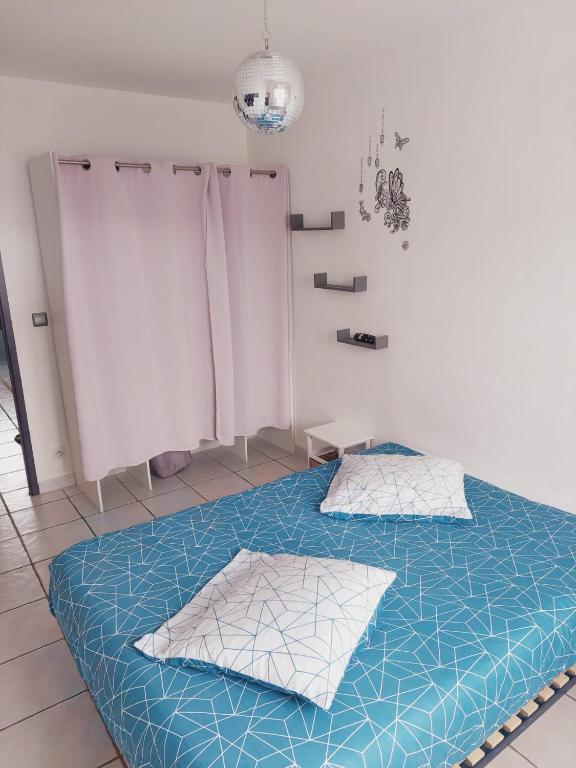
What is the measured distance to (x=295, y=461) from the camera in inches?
157

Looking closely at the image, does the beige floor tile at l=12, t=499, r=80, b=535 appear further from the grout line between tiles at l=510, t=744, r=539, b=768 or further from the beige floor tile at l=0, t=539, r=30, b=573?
the grout line between tiles at l=510, t=744, r=539, b=768

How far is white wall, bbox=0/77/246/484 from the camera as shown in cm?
324

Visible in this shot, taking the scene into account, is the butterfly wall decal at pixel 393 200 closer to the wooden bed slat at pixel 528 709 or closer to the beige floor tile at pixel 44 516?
the wooden bed slat at pixel 528 709

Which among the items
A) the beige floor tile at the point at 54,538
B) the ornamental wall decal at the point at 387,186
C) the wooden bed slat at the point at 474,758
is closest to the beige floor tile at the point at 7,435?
the beige floor tile at the point at 54,538

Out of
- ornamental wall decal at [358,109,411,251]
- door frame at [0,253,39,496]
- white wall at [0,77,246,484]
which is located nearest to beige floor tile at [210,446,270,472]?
white wall at [0,77,246,484]

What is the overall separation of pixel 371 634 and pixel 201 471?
2.37 m

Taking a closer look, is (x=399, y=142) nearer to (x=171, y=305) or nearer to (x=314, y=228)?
(x=314, y=228)

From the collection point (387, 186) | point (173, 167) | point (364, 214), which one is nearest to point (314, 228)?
point (364, 214)

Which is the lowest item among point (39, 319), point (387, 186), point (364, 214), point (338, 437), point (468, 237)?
point (338, 437)

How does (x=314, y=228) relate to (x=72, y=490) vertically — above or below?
above

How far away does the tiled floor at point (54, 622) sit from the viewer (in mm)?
1851

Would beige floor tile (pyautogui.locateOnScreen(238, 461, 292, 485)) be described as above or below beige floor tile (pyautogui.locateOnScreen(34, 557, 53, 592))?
above

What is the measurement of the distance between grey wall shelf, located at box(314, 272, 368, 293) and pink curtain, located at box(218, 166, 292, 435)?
1.24 feet

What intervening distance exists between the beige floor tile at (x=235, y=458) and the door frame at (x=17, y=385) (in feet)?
3.97
